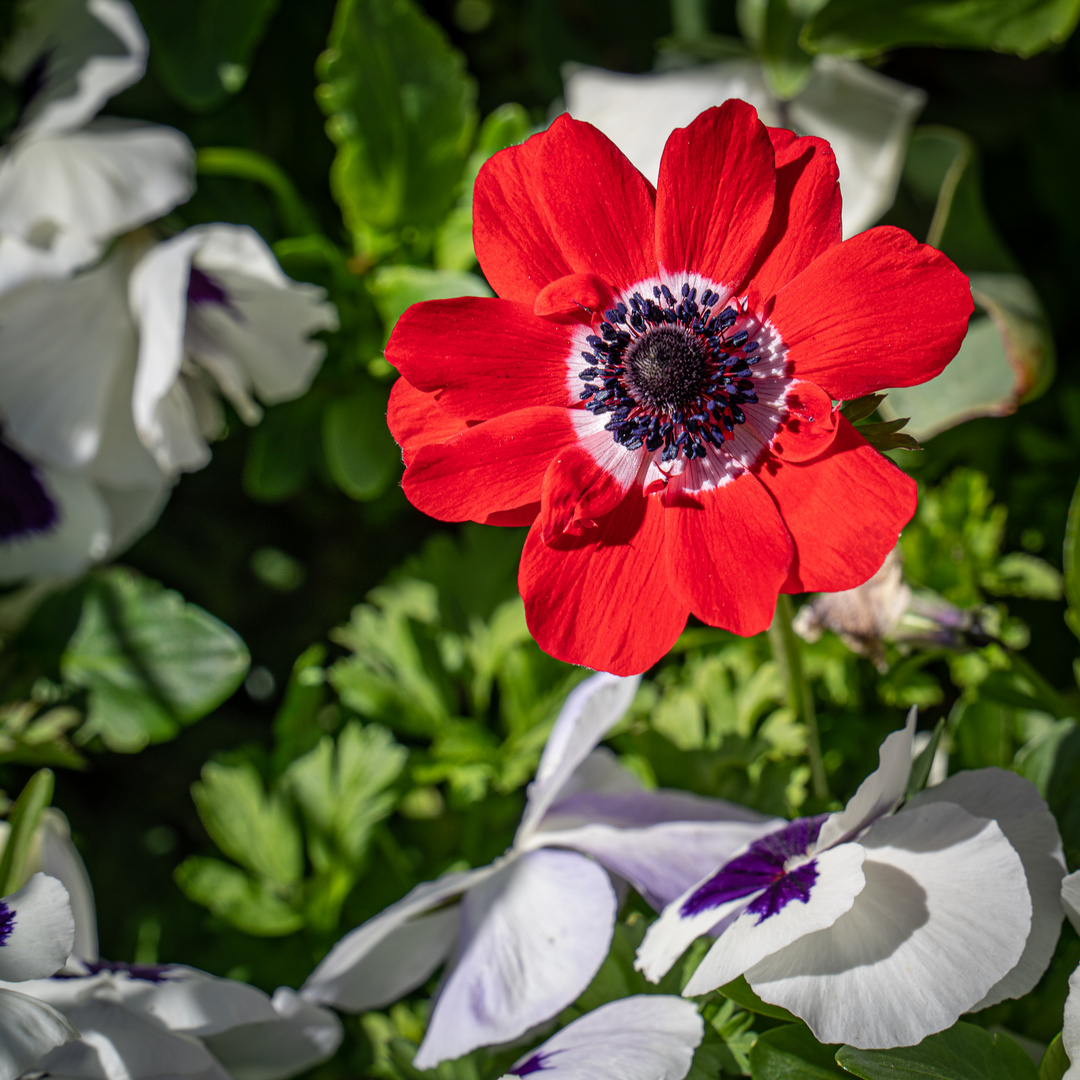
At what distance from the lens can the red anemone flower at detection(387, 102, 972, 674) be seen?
0.26m

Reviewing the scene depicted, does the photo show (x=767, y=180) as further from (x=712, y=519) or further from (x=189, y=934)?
(x=189, y=934)

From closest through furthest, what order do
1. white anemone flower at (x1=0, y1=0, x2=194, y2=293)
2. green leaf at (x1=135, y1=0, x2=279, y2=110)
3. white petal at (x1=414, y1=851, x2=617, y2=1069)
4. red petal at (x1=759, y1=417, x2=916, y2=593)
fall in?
red petal at (x1=759, y1=417, x2=916, y2=593) < white petal at (x1=414, y1=851, x2=617, y2=1069) < white anemone flower at (x1=0, y1=0, x2=194, y2=293) < green leaf at (x1=135, y1=0, x2=279, y2=110)

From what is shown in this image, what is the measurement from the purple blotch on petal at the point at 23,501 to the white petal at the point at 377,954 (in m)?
0.32

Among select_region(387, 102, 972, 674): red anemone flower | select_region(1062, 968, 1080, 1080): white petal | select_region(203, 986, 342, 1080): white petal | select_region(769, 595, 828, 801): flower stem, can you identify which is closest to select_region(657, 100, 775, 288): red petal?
select_region(387, 102, 972, 674): red anemone flower

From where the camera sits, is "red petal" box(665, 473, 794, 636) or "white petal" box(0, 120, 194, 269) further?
"white petal" box(0, 120, 194, 269)

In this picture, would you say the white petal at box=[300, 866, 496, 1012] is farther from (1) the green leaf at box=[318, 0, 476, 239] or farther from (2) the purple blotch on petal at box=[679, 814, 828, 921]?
(1) the green leaf at box=[318, 0, 476, 239]

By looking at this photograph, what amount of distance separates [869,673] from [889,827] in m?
0.20

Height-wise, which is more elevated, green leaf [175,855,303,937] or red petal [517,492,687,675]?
red petal [517,492,687,675]

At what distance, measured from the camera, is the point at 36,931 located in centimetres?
31

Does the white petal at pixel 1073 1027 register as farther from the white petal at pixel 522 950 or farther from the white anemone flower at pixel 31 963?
the white anemone flower at pixel 31 963

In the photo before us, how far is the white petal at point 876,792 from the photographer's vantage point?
0.31 m

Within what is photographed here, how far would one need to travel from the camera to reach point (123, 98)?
0.69 meters

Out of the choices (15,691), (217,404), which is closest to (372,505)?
(217,404)

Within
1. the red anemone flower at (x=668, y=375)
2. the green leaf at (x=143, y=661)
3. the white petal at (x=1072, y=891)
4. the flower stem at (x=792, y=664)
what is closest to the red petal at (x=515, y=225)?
the red anemone flower at (x=668, y=375)
